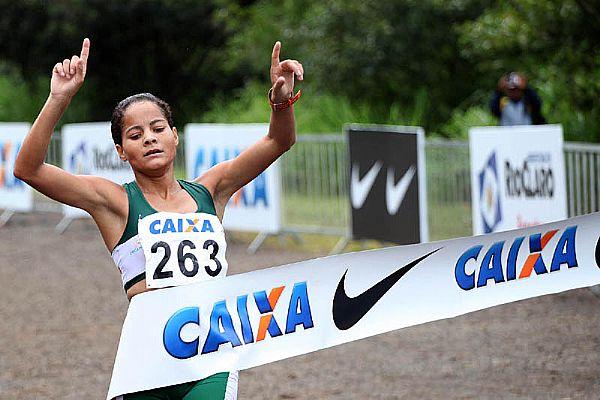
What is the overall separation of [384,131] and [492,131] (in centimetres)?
163

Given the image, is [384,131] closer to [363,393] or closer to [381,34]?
[363,393]

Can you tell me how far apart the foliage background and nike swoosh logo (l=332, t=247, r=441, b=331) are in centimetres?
893

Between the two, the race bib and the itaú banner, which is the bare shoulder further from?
the itaú banner

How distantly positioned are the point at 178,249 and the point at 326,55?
17.1 metres

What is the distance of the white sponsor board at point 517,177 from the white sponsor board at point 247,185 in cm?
303

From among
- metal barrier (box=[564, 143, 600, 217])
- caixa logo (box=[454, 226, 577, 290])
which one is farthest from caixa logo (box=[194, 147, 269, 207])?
caixa logo (box=[454, 226, 577, 290])

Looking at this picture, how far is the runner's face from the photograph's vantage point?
4.52m

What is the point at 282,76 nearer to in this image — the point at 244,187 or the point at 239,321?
the point at 239,321

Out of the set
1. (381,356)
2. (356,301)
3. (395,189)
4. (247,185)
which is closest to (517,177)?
(395,189)

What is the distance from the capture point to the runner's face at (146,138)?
452 centimetres

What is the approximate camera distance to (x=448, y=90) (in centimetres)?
2188

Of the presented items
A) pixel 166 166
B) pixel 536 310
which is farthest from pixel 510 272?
pixel 536 310

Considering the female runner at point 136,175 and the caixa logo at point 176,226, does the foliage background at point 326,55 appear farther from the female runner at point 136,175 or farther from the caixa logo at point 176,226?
the caixa logo at point 176,226

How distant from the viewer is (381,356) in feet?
29.4
